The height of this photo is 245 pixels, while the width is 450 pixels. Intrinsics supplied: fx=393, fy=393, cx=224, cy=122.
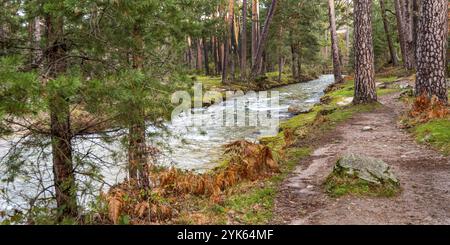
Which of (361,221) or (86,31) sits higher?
(86,31)

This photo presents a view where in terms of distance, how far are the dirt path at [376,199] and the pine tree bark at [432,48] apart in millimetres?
2337

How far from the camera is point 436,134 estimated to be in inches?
343

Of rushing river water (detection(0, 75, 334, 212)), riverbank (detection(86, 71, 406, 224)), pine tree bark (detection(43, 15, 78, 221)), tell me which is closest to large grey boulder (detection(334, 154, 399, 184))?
riverbank (detection(86, 71, 406, 224))

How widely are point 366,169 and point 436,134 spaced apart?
333 centimetres

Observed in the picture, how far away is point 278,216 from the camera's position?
5715 millimetres

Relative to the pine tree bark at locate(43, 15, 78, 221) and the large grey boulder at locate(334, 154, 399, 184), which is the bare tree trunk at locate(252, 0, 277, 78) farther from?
the pine tree bark at locate(43, 15, 78, 221)

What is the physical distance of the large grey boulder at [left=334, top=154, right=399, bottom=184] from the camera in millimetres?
6227

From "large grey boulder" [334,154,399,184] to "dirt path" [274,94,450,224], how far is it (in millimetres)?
337

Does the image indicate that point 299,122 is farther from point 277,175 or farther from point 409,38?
point 409,38

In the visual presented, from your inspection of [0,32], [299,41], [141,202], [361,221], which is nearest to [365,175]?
[361,221]

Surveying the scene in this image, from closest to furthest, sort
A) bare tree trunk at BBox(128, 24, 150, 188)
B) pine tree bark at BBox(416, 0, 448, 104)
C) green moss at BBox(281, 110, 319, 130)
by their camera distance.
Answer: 1. bare tree trunk at BBox(128, 24, 150, 188)
2. pine tree bark at BBox(416, 0, 448, 104)
3. green moss at BBox(281, 110, 319, 130)

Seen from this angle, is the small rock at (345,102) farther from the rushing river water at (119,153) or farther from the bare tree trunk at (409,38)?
the bare tree trunk at (409,38)
